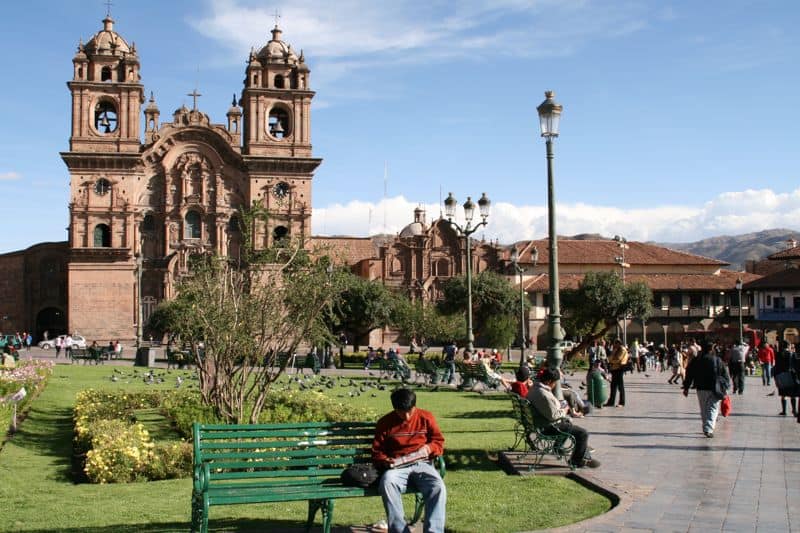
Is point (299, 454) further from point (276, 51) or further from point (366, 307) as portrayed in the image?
point (276, 51)

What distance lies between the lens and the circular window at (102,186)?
55938 millimetres

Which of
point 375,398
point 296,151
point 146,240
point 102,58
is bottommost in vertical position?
point 375,398

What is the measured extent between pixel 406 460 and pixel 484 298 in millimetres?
44266

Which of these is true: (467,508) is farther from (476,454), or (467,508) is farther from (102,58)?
(102,58)

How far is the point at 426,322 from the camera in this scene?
50.8 m

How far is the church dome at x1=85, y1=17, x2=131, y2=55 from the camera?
56906mm

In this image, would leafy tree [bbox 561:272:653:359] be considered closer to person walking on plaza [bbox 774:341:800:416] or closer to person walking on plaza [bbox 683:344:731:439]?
person walking on plaza [bbox 774:341:800:416]

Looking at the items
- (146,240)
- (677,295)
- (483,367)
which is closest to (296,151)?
(146,240)

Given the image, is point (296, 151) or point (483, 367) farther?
point (296, 151)

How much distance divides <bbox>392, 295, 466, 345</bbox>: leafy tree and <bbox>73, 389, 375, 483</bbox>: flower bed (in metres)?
32.3

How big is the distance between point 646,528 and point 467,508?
5.60 feet

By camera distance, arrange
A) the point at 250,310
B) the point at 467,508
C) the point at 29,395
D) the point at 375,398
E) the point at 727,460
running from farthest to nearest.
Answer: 1. the point at 375,398
2. the point at 29,395
3. the point at 250,310
4. the point at 727,460
5. the point at 467,508

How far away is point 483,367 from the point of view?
75.6 feet

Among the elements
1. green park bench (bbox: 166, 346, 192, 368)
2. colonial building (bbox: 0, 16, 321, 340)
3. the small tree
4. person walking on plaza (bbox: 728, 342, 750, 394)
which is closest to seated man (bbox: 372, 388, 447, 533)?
the small tree
